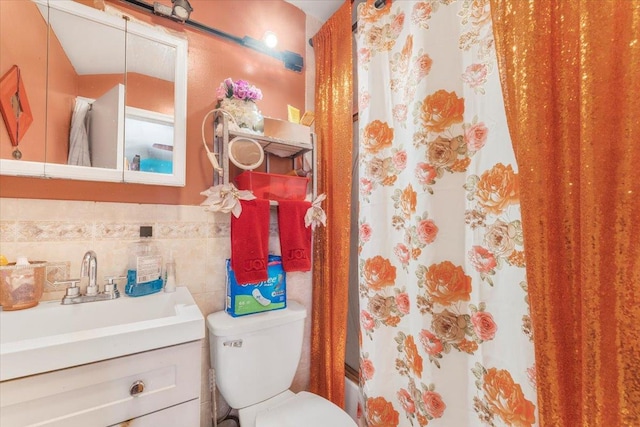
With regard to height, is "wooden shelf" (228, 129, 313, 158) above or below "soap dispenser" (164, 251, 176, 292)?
above

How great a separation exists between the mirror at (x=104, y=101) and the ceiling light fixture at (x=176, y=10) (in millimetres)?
82

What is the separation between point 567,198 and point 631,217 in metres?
0.11

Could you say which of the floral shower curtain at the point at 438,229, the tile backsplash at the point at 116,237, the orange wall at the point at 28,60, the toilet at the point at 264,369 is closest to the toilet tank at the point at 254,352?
the toilet at the point at 264,369

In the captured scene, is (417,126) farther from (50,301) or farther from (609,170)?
(50,301)

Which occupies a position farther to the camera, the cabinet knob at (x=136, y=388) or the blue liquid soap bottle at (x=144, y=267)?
the blue liquid soap bottle at (x=144, y=267)

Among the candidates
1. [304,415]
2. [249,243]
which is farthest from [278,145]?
[304,415]

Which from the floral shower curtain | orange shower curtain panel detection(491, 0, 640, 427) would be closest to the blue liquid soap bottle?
the floral shower curtain

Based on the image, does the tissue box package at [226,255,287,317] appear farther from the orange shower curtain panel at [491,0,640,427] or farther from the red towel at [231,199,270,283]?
the orange shower curtain panel at [491,0,640,427]

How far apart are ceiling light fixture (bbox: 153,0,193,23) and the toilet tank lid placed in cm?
134

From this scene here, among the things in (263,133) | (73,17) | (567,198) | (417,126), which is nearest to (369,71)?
(417,126)

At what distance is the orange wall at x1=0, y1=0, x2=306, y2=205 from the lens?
3.22ft

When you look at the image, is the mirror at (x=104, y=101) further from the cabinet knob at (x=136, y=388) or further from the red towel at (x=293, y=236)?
the cabinet knob at (x=136, y=388)

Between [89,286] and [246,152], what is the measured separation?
776mm

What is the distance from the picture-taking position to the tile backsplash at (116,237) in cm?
90
